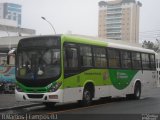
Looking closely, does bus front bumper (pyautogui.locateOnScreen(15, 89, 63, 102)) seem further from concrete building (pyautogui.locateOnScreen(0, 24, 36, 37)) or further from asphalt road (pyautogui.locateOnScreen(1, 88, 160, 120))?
concrete building (pyautogui.locateOnScreen(0, 24, 36, 37))

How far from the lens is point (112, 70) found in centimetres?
2202

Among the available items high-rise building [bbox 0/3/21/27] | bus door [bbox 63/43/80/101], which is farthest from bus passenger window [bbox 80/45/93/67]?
high-rise building [bbox 0/3/21/27]

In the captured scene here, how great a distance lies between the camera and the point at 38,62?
17625 mm

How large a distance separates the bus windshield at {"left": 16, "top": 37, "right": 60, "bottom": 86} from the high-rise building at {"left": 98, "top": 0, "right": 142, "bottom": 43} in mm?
67890

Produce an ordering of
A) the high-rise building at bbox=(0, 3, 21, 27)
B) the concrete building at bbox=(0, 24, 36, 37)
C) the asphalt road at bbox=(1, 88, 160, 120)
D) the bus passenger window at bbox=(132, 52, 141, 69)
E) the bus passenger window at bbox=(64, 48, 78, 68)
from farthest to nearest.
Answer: the high-rise building at bbox=(0, 3, 21, 27)
the concrete building at bbox=(0, 24, 36, 37)
the bus passenger window at bbox=(132, 52, 141, 69)
the bus passenger window at bbox=(64, 48, 78, 68)
the asphalt road at bbox=(1, 88, 160, 120)

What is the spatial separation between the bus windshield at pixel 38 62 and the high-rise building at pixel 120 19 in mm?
67890

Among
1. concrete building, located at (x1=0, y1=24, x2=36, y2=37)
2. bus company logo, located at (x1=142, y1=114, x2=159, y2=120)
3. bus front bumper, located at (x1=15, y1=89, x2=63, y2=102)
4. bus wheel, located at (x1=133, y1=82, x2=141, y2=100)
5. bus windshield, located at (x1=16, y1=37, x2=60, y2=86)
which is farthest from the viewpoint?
concrete building, located at (x1=0, y1=24, x2=36, y2=37)

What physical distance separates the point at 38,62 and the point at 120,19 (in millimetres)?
73488

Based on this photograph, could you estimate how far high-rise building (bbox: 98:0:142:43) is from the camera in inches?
3450

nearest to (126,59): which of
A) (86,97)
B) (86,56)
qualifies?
A: (86,56)

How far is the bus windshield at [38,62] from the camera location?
56.8 feet

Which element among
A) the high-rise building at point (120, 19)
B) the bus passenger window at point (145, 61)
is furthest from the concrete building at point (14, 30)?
the bus passenger window at point (145, 61)

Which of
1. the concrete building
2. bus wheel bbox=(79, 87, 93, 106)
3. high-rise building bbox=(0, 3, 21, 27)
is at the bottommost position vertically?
bus wheel bbox=(79, 87, 93, 106)

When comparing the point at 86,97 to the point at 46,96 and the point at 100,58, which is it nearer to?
the point at 100,58
